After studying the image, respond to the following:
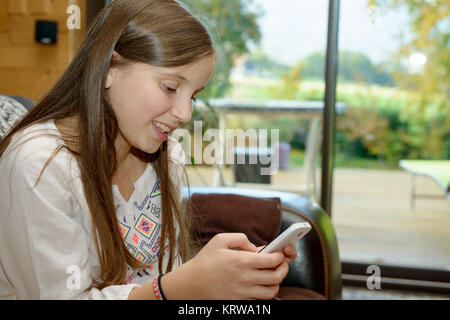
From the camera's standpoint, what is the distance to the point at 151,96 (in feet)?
3.25

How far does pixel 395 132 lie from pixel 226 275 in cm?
251

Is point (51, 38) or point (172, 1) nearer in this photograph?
point (172, 1)

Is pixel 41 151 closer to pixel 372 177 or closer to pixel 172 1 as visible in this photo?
pixel 172 1

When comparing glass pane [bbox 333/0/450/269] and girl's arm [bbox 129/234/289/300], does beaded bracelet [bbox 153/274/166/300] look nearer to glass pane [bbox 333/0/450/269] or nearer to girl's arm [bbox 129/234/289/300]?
girl's arm [bbox 129/234/289/300]

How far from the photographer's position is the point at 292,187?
11.0ft

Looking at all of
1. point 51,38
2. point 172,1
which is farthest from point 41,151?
point 51,38

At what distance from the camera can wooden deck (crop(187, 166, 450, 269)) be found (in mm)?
3008

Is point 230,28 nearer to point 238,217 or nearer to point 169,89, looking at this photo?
point 238,217

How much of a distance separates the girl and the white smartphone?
14 mm

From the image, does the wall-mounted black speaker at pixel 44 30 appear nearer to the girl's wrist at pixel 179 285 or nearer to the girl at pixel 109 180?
the girl at pixel 109 180

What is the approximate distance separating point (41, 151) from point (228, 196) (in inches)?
31.0

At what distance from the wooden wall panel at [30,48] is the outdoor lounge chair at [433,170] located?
2.06 metres

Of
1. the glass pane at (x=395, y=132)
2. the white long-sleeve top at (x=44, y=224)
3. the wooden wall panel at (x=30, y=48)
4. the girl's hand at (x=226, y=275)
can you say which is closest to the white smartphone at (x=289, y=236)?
the girl's hand at (x=226, y=275)
